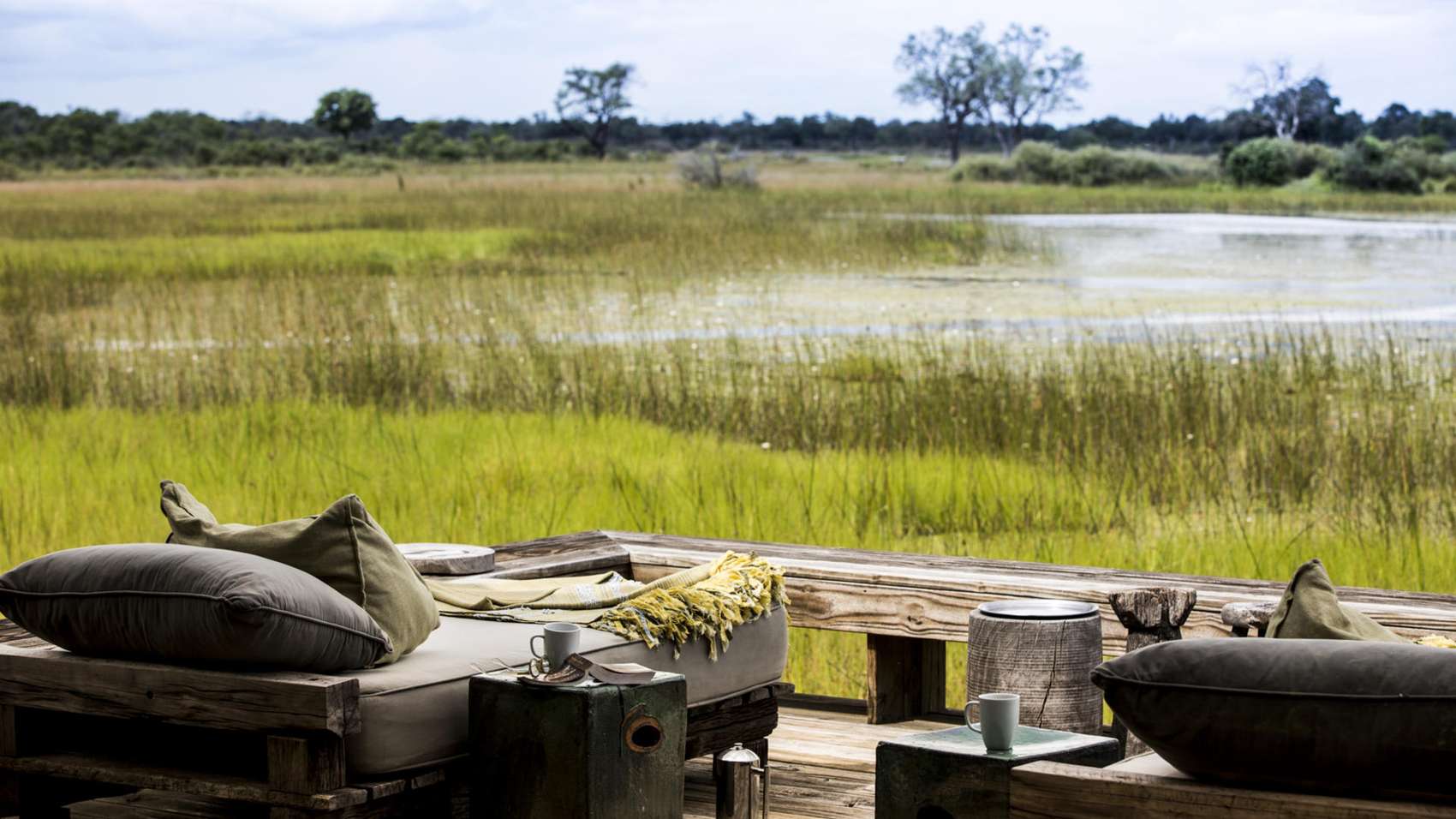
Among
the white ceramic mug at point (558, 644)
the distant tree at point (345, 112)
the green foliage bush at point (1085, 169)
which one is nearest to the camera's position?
the white ceramic mug at point (558, 644)

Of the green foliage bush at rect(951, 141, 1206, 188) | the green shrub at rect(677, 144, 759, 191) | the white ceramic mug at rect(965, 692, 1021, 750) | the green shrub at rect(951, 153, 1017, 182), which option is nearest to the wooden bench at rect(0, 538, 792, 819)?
the white ceramic mug at rect(965, 692, 1021, 750)

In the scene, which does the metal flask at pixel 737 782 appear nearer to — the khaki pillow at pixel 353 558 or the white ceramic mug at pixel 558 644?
the white ceramic mug at pixel 558 644

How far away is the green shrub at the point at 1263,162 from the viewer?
39094 mm

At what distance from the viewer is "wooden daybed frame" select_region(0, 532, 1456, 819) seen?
2.52 metres

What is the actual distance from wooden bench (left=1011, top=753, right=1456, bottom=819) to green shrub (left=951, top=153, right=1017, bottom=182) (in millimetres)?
41038

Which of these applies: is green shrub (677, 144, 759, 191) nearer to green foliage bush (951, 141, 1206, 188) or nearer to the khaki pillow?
green foliage bush (951, 141, 1206, 188)

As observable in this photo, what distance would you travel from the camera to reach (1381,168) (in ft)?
114

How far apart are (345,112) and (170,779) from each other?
58400 millimetres

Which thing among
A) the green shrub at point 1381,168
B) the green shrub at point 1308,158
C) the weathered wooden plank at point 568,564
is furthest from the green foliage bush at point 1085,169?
the weathered wooden plank at point 568,564

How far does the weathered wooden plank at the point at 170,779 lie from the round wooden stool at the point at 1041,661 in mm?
1118

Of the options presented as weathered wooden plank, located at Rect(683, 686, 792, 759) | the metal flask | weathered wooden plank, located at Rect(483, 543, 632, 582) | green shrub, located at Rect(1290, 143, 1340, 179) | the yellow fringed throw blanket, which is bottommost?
weathered wooden plank, located at Rect(683, 686, 792, 759)

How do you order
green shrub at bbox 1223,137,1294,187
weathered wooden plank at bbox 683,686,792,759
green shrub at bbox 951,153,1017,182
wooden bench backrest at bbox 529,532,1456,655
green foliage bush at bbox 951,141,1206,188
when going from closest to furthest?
weathered wooden plank at bbox 683,686,792,759, wooden bench backrest at bbox 529,532,1456,655, green shrub at bbox 1223,137,1294,187, green foliage bush at bbox 951,141,1206,188, green shrub at bbox 951,153,1017,182

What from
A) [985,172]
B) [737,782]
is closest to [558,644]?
[737,782]

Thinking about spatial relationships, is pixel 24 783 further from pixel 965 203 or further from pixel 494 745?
pixel 965 203
